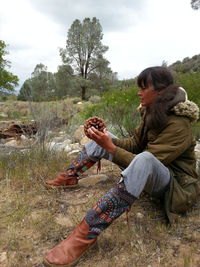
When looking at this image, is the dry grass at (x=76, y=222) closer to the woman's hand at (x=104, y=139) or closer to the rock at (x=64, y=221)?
the rock at (x=64, y=221)

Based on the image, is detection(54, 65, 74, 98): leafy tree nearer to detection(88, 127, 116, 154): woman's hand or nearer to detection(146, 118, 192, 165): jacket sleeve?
detection(88, 127, 116, 154): woman's hand

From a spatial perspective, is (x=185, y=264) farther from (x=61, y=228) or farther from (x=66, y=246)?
(x=61, y=228)

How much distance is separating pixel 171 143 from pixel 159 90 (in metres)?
0.39

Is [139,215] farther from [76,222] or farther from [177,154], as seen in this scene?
[177,154]

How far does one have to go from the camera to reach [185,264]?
146 centimetres

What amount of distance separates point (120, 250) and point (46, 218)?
63 cm

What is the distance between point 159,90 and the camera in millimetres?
1868

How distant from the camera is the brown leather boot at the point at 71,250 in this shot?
154cm

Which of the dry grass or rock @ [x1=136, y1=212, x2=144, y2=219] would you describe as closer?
the dry grass

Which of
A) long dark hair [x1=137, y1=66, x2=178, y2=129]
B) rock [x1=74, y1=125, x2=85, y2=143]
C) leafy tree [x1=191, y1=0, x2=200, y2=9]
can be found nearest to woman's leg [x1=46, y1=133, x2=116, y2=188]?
long dark hair [x1=137, y1=66, x2=178, y2=129]

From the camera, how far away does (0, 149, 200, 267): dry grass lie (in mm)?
1582

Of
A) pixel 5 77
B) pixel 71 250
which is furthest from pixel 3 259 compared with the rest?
pixel 5 77

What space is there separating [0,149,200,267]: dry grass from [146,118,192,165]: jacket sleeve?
18.8 inches

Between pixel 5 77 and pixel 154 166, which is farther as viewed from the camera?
pixel 5 77
